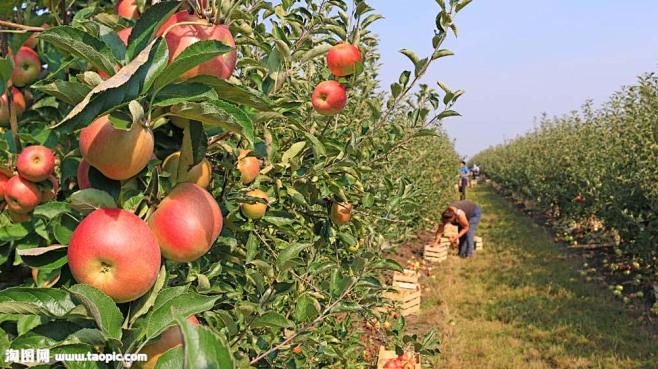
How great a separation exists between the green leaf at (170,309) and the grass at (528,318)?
3.57 metres

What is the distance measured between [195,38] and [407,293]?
5691 millimetres

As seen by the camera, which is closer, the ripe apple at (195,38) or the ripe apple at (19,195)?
the ripe apple at (195,38)

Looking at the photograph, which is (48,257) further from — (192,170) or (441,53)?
(441,53)

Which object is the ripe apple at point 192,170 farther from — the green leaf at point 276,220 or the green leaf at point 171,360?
the green leaf at point 276,220

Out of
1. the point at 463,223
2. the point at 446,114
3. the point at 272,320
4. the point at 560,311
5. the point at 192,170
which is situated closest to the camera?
the point at 192,170

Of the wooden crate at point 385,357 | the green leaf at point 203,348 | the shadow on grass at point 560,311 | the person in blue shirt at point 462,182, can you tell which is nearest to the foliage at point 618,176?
the shadow on grass at point 560,311

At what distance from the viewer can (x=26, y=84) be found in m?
1.40

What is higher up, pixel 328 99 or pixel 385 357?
pixel 328 99

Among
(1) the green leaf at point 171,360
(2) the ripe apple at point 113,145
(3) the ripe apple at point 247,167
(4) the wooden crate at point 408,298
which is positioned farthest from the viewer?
(4) the wooden crate at point 408,298

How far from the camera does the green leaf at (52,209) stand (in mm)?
900

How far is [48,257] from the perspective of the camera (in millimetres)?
929

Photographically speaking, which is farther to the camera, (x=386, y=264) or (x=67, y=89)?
(x=386, y=264)

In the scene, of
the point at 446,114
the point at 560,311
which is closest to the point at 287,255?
the point at 446,114

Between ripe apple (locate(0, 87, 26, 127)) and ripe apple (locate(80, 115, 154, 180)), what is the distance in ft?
2.18
